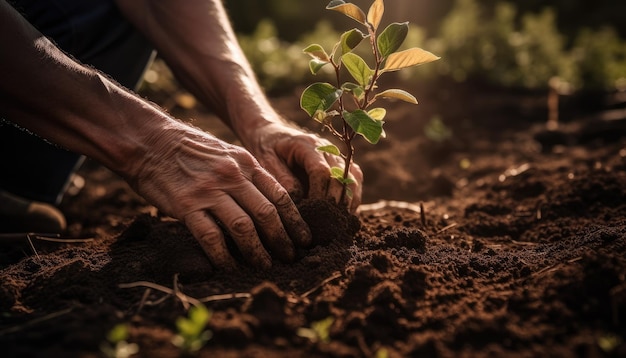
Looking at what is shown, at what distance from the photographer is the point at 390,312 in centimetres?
175

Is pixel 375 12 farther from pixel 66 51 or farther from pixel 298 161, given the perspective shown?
pixel 66 51

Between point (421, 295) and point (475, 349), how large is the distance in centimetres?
31

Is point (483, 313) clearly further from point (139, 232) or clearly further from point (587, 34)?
point (587, 34)

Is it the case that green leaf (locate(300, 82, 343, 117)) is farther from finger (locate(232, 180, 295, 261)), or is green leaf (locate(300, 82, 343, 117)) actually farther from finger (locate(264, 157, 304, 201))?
finger (locate(264, 157, 304, 201))

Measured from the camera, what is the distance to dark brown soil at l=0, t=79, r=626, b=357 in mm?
1585

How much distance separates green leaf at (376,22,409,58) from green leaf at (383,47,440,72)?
0.03 metres

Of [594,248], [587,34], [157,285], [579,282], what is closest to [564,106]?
[587,34]

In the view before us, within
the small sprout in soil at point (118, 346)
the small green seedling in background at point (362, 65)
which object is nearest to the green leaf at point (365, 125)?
the small green seedling in background at point (362, 65)

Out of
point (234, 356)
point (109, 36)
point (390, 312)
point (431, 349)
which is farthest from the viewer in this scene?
point (109, 36)

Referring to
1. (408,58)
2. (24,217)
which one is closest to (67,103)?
(408,58)

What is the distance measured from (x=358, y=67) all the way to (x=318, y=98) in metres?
0.19

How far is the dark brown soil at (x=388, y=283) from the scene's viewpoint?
5.20ft

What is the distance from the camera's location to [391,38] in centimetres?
196

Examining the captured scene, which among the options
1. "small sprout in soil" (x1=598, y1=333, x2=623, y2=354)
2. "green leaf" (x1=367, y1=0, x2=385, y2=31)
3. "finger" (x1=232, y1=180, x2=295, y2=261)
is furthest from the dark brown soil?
"green leaf" (x1=367, y1=0, x2=385, y2=31)
